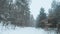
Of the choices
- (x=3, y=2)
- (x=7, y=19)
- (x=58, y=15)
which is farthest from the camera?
(x=58, y=15)

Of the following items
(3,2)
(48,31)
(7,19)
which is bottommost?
(48,31)

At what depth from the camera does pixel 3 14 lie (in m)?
6.89

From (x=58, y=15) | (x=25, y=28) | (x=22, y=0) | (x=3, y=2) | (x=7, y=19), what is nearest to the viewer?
(x=3, y=2)

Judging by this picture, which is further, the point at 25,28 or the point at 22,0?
the point at 25,28

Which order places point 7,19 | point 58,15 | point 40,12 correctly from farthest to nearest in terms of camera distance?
1. point 40,12
2. point 58,15
3. point 7,19

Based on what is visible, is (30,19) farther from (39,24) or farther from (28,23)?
(39,24)

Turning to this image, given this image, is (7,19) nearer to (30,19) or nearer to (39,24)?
(30,19)

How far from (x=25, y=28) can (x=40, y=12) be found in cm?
417

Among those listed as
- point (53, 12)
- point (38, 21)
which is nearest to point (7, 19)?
point (53, 12)

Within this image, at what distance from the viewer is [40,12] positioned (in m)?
15.4

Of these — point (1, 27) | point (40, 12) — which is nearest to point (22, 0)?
point (1, 27)

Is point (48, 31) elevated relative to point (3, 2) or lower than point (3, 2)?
lower

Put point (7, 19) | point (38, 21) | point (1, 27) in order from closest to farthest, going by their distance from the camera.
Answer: point (7, 19) < point (1, 27) < point (38, 21)

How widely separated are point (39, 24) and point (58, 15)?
2974mm
